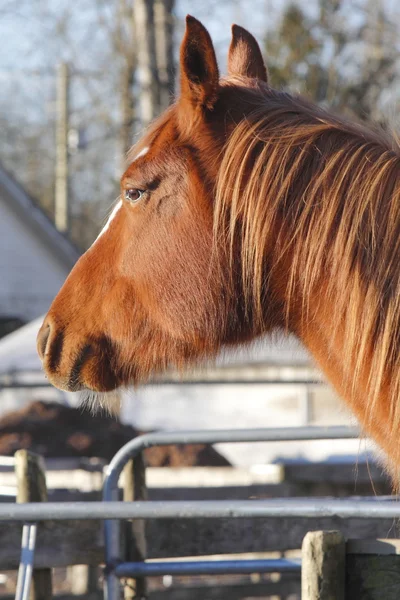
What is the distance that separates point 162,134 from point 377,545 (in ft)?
4.15

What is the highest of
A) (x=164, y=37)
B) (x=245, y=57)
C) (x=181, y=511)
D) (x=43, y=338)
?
(x=164, y=37)

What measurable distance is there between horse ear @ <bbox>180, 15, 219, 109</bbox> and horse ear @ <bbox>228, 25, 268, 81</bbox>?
0.47 metres

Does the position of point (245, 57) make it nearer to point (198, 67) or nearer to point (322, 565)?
point (198, 67)

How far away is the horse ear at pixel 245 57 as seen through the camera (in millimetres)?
2768

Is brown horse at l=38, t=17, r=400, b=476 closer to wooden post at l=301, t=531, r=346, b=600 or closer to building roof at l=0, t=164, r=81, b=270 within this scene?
wooden post at l=301, t=531, r=346, b=600

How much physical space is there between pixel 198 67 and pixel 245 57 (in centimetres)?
54

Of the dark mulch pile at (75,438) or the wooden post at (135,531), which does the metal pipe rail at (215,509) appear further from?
the dark mulch pile at (75,438)

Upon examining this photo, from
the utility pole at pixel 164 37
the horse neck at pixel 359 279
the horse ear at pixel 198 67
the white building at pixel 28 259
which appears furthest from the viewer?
the white building at pixel 28 259

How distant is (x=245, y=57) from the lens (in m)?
2.78

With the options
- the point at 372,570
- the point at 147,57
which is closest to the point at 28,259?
the point at 147,57

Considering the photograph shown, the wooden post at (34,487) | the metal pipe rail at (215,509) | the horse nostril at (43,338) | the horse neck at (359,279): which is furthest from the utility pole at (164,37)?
the metal pipe rail at (215,509)

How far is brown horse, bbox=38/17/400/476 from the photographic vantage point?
6.94 ft

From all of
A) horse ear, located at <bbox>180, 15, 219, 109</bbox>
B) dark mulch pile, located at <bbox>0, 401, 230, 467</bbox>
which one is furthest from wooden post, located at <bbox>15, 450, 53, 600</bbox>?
dark mulch pile, located at <bbox>0, 401, 230, 467</bbox>

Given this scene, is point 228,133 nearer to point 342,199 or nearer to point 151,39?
point 342,199
